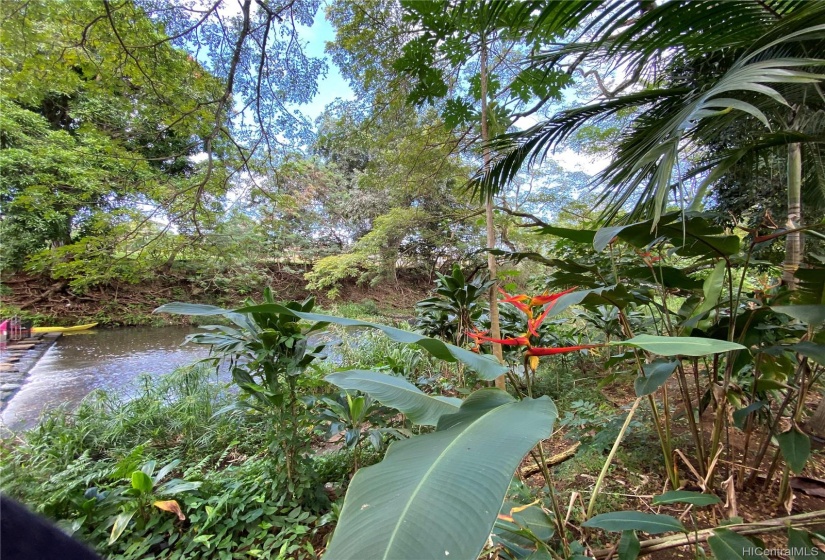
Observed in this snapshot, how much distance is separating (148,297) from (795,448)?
34.3 feet

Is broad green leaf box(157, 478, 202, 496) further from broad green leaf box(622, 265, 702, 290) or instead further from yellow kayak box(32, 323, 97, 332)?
yellow kayak box(32, 323, 97, 332)

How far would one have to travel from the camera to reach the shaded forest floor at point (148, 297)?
6.63 m

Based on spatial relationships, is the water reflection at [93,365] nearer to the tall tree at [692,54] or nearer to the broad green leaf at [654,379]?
the broad green leaf at [654,379]

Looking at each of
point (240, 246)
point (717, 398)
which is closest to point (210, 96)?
point (240, 246)

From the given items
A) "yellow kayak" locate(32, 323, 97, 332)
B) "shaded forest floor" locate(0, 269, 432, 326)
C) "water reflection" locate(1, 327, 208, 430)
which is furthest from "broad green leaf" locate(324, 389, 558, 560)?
"yellow kayak" locate(32, 323, 97, 332)

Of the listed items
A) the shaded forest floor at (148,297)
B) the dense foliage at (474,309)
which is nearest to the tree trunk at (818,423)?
the dense foliage at (474,309)

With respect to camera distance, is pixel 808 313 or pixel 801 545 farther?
pixel 808 313

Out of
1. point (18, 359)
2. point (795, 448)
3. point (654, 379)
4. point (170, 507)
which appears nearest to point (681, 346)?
point (654, 379)

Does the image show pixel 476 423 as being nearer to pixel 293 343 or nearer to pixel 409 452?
pixel 409 452

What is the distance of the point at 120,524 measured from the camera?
1.08 metres

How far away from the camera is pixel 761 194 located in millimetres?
2557

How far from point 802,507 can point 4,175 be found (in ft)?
21.1

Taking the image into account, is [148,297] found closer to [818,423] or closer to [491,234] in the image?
[491,234]

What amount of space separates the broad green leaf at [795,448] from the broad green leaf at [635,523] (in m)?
0.45
